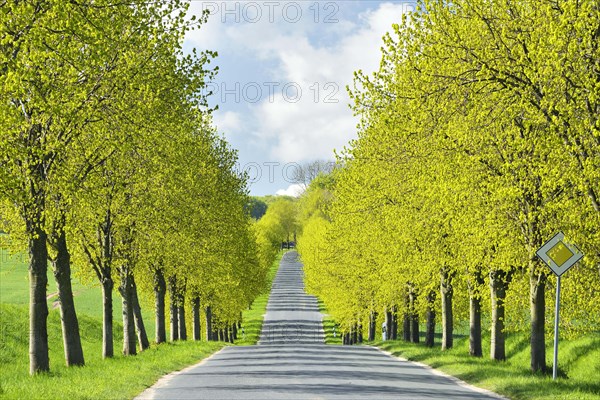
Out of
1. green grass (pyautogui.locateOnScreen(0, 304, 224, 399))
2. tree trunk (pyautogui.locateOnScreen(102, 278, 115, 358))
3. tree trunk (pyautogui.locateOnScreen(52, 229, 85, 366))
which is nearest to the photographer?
green grass (pyautogui.locateOnScreen(0, 304, 224, 399))

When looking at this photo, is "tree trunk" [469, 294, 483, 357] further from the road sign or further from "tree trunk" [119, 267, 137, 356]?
"tree trunk" [119, 267, 137, 356]

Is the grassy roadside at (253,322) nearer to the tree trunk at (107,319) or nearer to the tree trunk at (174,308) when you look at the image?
the tree trunk at (174,308)

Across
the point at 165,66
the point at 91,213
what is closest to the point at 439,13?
the point at 165,66

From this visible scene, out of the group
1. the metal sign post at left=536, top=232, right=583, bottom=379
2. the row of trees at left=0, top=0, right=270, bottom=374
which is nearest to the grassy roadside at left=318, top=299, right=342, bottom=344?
the row of trees at left=0, top=0, right=270, bottom=374

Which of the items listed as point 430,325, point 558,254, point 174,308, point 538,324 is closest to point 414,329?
point 430,325

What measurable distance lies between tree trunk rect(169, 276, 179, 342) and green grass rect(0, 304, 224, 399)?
13.8 ft

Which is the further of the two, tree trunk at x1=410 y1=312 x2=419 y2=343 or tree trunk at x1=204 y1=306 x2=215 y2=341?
tree trunk at x1=204 y1=306 x2=215 y2=341

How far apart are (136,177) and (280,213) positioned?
177805mm

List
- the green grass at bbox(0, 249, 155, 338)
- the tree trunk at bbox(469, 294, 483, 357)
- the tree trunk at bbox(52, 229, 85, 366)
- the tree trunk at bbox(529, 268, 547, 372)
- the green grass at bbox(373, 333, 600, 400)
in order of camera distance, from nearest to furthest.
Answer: the green grass at bbox(373, 333, 600, 400) → the tree trunk at bbox(529, 268, 547, 372) → the tree trunk at bbox(52, 229, 85, 366) → the tree trunk at bbox(469, 294, 483, 357) → the green grass at bbox(0, 249, 155, 338)

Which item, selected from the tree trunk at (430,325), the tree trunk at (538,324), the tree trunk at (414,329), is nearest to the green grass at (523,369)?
the tree trunk at (538,324)

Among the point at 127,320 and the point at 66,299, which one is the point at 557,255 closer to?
the point at 66,299

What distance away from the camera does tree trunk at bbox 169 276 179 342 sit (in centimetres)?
3912

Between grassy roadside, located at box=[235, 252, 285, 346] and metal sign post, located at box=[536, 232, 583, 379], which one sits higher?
metal sign post, located at box=[536, 232, 583, 379]

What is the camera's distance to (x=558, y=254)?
15445 mm
